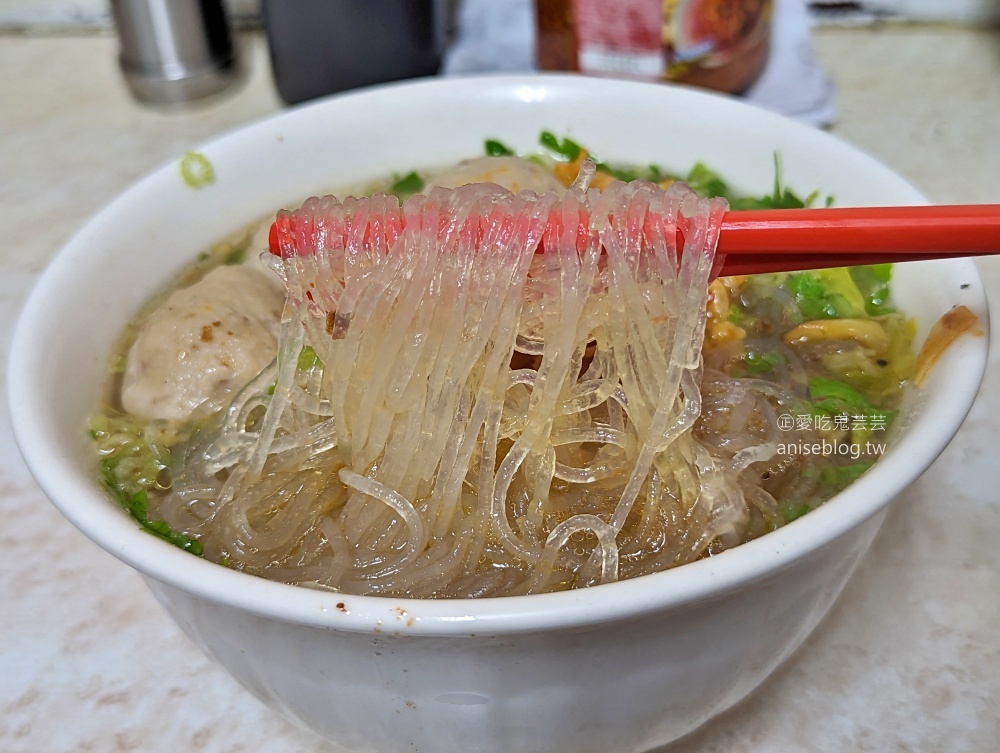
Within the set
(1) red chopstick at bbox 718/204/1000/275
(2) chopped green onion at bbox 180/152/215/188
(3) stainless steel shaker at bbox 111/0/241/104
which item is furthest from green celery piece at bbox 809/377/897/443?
(3) stainless steel shaker at bbox 111/0/241/104

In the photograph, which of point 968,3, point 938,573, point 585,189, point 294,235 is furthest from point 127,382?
point 968,3

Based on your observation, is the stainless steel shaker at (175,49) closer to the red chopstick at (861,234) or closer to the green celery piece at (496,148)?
the green celery piece at (496,148)

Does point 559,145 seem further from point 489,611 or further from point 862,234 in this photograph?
point 489,611

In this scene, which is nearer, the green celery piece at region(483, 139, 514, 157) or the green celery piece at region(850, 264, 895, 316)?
the green celery piece at region(850, 264, 895, 316)

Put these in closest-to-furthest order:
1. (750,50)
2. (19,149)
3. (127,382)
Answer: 1. (127,382)
2. (750,50)
3. (19,149)

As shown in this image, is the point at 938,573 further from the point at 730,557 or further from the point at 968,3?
the point at 968,3

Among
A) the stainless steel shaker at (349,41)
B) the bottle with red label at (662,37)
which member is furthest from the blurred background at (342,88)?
the bottle with red label at (662,37)

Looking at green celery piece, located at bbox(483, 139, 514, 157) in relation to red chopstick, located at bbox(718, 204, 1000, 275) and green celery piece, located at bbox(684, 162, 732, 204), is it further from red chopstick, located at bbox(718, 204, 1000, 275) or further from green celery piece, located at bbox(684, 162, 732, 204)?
red chopstick, located at bbox(718, 204, 1000, 275)
